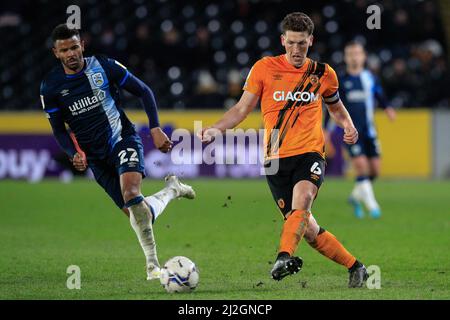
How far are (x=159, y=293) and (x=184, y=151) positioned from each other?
15.3 metres

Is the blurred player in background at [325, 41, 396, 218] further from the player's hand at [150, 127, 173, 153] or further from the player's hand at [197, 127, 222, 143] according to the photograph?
the player's hand at [197, 127, 222, 143]

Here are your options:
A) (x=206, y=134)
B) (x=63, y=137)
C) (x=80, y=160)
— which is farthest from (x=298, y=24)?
(x=63, y=137)

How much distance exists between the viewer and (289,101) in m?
7.80

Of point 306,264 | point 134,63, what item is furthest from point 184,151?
point 306,264

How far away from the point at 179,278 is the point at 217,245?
3.72 metres

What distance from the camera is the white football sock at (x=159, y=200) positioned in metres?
8.58

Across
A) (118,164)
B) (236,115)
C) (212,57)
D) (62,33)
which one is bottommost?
(118,164)

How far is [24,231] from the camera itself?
12.5m

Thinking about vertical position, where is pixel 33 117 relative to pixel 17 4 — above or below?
below

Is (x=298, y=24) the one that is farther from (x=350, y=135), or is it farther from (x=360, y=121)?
(x=360, y=121)

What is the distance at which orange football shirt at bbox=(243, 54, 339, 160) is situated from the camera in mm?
7801

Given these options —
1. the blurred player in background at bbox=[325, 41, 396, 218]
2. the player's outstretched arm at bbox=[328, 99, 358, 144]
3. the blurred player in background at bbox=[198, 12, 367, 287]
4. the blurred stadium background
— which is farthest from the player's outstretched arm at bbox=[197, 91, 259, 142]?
the blurred stadium background

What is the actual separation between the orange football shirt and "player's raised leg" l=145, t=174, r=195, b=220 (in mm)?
1288
